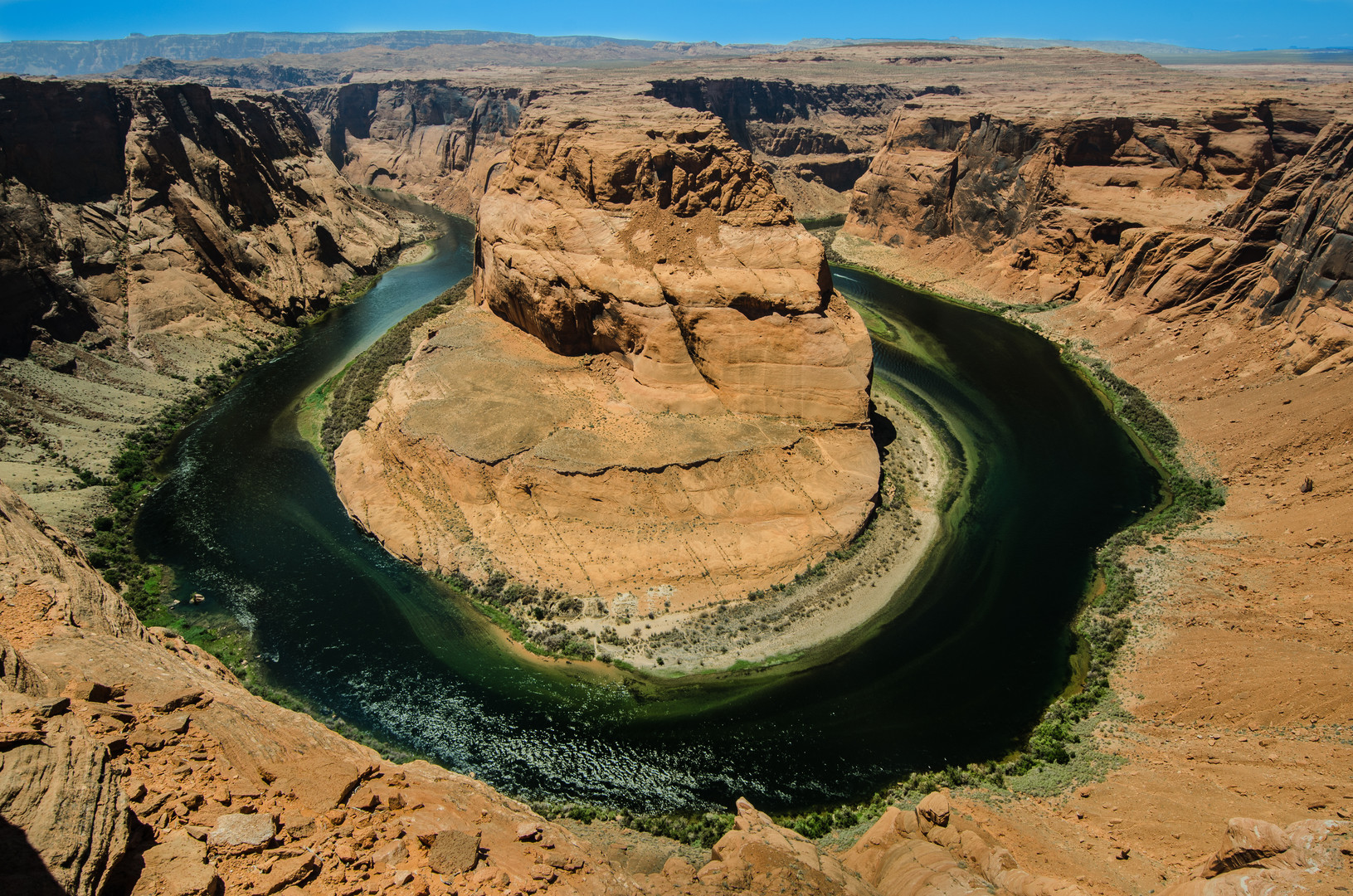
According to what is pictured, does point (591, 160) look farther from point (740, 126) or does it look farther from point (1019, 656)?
point (740, 126)

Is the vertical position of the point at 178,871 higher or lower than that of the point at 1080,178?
lower

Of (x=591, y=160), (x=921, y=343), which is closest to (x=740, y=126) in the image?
(x=921, y=343)

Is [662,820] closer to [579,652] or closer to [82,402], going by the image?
[579,652]

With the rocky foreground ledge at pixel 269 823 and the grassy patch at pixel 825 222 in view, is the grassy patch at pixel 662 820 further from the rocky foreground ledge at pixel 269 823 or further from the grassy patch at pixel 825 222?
the grassy patch at pixel 825 222

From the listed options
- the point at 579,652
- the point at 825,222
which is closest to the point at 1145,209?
the point at 825,222

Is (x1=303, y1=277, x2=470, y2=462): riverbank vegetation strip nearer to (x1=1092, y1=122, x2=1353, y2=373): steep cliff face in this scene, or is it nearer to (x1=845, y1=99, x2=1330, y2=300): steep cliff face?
(x1=845, y1=99, x2=1330, y2=300): steep cliff face

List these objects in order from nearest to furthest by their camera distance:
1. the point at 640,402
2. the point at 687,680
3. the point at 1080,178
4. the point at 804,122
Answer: the point at 687,680
the point at 640,402
the point at 1080,178
the point at 804,122
